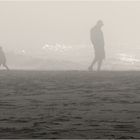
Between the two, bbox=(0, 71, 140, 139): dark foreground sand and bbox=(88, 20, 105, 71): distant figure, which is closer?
bbox=(0, 71, 140, 139): dark foreground sand

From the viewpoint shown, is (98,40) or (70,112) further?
(98,40)

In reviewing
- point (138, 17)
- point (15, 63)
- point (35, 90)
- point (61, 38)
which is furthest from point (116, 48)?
point (35, 90)

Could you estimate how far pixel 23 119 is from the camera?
23.7 ft

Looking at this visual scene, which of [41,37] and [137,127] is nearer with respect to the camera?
[137,127]

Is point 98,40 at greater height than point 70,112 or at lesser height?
greater

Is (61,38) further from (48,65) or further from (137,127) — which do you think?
(137,127)

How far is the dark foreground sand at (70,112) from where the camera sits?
623 centimetres

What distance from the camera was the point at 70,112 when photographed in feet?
25.9

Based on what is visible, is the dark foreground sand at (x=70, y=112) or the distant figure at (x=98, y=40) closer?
the dark foreground sand at (x=70, y=112)

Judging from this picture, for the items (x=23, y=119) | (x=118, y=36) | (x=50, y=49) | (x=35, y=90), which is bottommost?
(x=23, y=119)

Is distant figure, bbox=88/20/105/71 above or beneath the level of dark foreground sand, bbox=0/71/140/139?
above

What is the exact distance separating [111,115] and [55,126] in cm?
107

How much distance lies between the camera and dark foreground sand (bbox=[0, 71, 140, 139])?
6.23 m

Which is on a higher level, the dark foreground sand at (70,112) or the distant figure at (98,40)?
the distant figure at (98,40)
